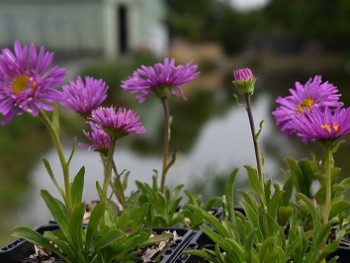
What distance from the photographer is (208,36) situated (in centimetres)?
3172

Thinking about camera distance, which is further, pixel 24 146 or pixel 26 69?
pixel 24 146

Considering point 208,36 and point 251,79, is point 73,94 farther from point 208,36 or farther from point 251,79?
point 208,36

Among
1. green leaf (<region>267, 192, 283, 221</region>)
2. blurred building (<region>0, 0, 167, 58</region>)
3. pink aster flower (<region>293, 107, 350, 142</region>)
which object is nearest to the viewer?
pink aster flower (<region>293, 107, 350, 142</region>)

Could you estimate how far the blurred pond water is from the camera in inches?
180

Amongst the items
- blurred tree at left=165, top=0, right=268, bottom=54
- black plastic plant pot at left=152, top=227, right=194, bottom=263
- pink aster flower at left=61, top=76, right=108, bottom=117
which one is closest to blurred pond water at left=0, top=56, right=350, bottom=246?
black plastic plant pot at left=152, top=227, right=194, bottom=263

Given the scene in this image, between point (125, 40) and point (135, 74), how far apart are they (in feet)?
59.1

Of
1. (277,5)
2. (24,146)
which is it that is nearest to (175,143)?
(24,146)

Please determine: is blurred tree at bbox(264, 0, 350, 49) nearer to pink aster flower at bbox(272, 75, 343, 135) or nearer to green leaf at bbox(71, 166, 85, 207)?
pink aster flower at bbox(272, 75, 343, 135)

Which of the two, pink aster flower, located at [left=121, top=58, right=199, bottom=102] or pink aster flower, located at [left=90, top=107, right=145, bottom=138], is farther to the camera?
pink aster flower, located at [left=121, top=58, right=199, bottom=102]

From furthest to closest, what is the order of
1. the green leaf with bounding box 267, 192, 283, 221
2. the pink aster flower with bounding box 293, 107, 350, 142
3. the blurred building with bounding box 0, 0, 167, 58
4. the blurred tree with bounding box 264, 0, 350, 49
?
the blurred tree with bounding box 264, 0, 350, 49 → the blurred building with bounding box 0, 0, 167, 58 → the green leaf with bounding box 267, 192, 283, 221 → the pink aster flower with bounding box 293, 107, 350, 142

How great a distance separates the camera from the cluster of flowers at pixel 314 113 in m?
0.95

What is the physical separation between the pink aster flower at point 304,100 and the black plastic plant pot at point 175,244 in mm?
295

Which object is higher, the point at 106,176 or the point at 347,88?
the point at 347,88

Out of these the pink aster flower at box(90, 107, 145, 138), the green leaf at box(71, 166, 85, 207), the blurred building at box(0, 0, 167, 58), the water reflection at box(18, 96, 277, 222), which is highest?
the blurred building at box(0, 0, 167, 58)
